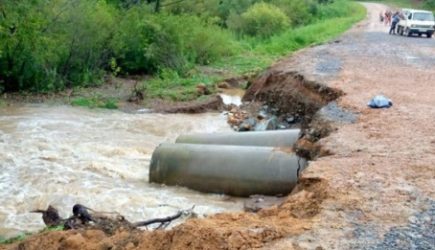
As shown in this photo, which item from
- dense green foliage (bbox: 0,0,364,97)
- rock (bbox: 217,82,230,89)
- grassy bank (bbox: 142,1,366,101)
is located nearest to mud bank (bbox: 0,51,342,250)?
dense green foliage (bbox: 0,0,364,97)

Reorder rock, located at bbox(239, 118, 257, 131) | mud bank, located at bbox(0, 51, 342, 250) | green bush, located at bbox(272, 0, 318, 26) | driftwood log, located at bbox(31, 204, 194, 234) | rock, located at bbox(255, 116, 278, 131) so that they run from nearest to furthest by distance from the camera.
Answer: mud bank, located at bbox(0, 51, 342, 250) → driftwood log, located at bbox(31, 204, 194, 234) → rock, located at bbox(255, 116, 278, 131) → rock, located at bbox(239, 118, 257, 131) → green bush, located at bbox(272, 0, 318, 26)

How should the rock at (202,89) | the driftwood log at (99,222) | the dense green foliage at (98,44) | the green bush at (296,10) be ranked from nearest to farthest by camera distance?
the driftwood log at (99,222) < the dense green foliage at (98,44) < the rock at (202,89) < the green bush at (296,10)

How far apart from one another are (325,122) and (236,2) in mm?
39097

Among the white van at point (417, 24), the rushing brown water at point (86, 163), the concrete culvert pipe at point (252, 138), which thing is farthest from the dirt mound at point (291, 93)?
the white van at point (417, 24)

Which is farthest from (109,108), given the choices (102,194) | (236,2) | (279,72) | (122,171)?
(236,2)

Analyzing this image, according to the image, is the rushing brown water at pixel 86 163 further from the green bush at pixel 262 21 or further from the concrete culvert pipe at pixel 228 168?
the green bush at pixel 262 21

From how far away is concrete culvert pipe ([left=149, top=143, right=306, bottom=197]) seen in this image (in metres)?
11.9

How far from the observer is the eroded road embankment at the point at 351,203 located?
7223mm

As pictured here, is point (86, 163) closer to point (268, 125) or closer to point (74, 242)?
point (268, 125)

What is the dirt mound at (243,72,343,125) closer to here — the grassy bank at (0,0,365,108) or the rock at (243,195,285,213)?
the grassy bank at (0,0,365,108)

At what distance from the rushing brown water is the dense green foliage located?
3023 millimetres

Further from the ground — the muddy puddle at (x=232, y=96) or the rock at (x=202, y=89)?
the rock at (x=202, y=89)

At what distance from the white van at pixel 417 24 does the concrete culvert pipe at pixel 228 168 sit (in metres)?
26.5

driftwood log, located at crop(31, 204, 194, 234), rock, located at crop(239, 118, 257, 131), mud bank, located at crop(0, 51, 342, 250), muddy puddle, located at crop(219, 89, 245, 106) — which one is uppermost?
mud bank, located at crop(0, 51, 342, 250)
